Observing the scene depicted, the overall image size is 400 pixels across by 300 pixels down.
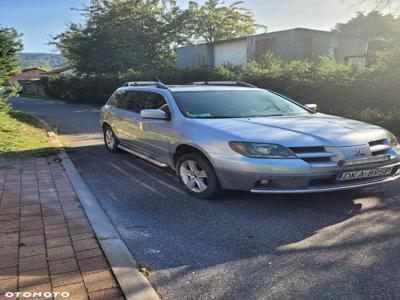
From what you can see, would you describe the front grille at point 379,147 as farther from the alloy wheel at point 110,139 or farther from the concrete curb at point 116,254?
the alloy wheel at point 110,139

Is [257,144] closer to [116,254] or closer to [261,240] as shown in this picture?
[261,240]

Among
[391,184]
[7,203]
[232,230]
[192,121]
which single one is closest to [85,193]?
[7,203]

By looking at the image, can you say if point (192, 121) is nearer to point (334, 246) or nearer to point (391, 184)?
point (334, 246)

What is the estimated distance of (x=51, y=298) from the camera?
265cm

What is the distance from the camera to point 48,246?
3.43 metres

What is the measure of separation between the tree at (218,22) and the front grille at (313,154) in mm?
35323

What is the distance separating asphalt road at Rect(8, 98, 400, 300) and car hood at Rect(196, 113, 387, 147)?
2.71 ft

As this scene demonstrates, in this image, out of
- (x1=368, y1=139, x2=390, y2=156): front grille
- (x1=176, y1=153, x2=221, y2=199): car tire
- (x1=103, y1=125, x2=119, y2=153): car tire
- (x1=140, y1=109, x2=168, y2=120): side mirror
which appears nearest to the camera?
(x1=368, y1=139, x2=390, y2=156): front grille

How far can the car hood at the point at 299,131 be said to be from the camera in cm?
416

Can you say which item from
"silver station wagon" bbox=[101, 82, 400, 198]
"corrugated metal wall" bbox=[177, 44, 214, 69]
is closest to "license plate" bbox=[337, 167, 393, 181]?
"silver station wagon" bbox=[101, 82, 400, 198]

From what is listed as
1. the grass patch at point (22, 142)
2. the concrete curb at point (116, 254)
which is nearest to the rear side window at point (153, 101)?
the concrete curb at point (116, 254)

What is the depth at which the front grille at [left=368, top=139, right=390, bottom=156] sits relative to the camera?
4.35m

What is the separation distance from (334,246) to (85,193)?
328cm

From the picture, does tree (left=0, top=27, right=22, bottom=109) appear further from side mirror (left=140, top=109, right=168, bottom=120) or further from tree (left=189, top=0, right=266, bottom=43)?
tree (left=189, top=0, right=266, bottom=43)
